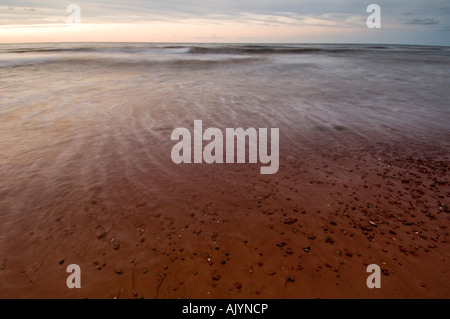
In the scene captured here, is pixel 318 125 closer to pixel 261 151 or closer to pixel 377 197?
pixel 261 151

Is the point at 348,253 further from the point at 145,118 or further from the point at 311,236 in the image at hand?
the point at 145,118

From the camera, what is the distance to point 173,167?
6.56 meters

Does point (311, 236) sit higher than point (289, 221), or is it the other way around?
point (289, 221)

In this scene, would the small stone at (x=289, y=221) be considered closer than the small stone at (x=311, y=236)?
No

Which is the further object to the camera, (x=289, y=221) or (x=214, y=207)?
(x=214, y=207)

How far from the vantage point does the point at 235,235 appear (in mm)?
4395

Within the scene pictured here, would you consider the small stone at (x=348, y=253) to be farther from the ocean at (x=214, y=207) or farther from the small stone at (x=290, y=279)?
the small stone at (x=290, y=279)

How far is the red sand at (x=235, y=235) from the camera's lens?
3.54 metres

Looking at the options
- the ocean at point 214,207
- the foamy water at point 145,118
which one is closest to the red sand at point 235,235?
the ocean at point 214,207

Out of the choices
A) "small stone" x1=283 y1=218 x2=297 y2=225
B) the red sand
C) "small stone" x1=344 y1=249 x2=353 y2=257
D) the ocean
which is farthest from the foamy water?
"small stone" x1=344 y1=249 x2=353 y2=257

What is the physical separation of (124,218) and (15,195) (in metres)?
2.55

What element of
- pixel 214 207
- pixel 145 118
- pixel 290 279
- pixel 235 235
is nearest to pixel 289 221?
pixel 235 235

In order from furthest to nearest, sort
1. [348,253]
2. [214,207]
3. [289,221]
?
[214,207] < [289,221] < [348,253]
